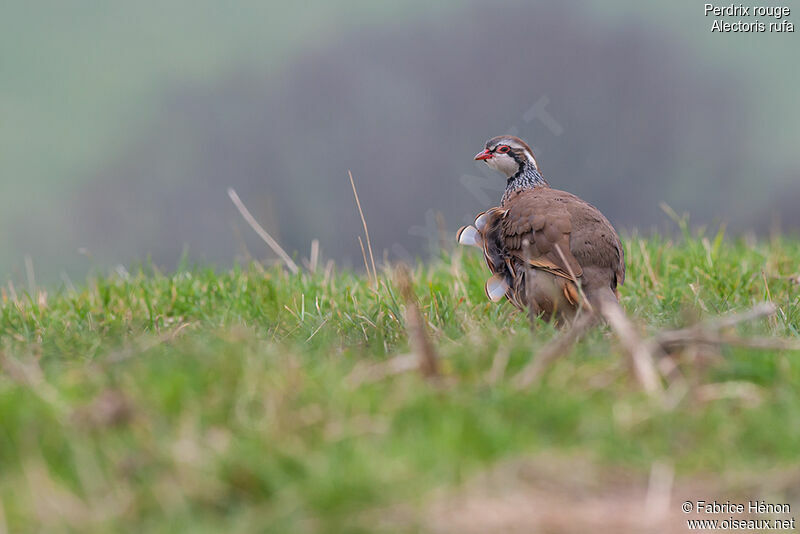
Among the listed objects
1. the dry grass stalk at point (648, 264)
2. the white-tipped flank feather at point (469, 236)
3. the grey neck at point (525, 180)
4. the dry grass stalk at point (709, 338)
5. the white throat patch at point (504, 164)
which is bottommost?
the dry grass stalk at point (648, 264)

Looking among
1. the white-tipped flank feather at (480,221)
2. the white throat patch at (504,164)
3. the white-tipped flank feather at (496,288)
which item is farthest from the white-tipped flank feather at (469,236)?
the white throat patch at (504,164)

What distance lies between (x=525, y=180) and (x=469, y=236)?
1172 millimetres

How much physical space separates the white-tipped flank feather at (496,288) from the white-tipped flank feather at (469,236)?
368 mm

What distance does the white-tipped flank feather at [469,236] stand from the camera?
20.9 feet

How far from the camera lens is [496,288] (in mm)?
5992

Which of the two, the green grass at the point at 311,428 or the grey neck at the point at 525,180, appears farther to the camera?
the grey neck at the point at 525,180

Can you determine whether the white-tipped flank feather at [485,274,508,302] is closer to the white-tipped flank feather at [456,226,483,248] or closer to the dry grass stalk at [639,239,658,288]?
the white-tipped flank feather at [456,226,483,248]

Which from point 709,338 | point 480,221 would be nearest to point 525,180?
point 480,221

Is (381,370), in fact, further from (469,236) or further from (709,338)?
(469,236)

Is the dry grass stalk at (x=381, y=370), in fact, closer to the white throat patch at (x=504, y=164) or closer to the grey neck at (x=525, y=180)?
the grey neck at (x=525, y=180)

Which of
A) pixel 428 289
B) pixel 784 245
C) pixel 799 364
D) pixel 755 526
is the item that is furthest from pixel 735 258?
pixel 755 526

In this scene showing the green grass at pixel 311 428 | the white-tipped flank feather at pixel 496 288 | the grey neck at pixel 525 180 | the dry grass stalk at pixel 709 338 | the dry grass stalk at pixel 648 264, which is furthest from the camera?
the grey neck at pixel 525 180

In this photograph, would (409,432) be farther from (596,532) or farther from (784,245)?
(784,245)

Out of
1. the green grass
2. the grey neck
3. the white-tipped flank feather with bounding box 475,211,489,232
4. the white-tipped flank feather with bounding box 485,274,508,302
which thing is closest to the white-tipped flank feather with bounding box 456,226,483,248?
the white-tipped flank feather with bounding box 475,211,489,232
